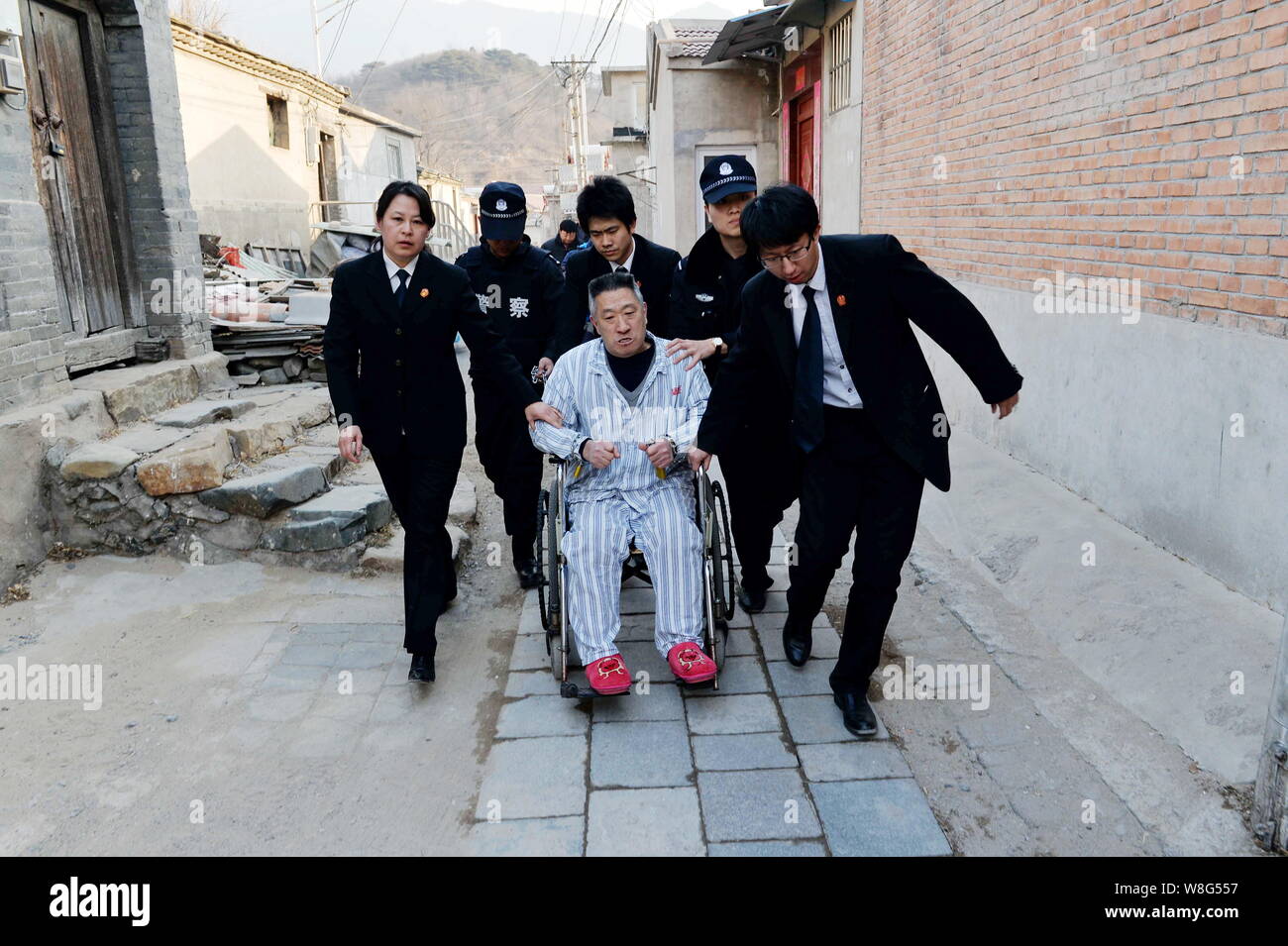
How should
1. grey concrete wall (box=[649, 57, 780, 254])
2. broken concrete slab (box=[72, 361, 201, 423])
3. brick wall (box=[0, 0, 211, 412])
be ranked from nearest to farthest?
brick wall (box=[0, 0, 211, 412]), broken concrete slab (box=[72, 361, 201, 423]), grey concrete wall (box=[649, 57, 780, 254])

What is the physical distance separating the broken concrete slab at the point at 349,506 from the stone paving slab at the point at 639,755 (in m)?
2.26

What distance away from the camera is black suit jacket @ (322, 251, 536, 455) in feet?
11.9

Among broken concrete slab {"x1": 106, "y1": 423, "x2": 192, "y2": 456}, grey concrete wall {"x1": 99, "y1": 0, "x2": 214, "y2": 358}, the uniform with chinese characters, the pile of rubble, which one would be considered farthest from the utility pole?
the uniform with chinese characters

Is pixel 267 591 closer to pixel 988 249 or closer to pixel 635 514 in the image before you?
pixel 635 514

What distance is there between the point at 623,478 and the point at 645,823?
134 cm

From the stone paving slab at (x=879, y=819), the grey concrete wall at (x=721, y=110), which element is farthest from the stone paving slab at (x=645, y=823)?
the grey concrete wall at (x=721, y=110)

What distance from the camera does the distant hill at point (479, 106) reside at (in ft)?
217

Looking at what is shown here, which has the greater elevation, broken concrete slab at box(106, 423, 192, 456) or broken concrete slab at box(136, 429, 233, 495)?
broken concrete slab at box(106, 423, 192, 456)

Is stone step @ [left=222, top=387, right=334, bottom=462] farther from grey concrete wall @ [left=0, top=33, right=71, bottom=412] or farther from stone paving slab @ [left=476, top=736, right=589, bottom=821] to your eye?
stone paving slab @ [left=476, top=736, right=589, bottom=821]

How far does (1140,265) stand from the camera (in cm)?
427

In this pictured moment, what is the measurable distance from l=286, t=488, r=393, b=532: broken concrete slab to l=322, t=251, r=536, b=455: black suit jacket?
138 cm

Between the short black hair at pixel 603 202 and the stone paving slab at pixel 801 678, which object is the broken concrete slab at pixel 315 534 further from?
the stone paving slab at pixel 801 678

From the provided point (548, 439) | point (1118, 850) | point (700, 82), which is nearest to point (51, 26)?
point (548, 439)

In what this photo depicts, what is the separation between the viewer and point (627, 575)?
3.77 metres
